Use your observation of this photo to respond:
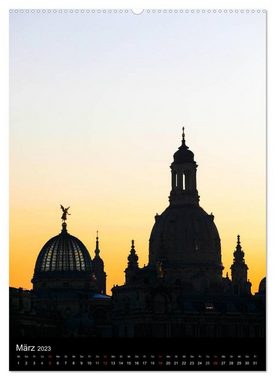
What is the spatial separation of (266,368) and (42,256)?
91.7 meters

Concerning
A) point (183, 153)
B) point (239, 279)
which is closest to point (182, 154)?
point (183, 153)

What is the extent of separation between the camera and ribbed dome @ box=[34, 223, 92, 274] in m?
121

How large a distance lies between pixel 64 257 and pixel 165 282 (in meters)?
9.96

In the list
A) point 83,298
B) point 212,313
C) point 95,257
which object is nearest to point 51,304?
point 83,298

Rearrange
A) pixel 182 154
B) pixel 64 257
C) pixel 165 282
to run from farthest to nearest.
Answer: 1. pixel 64 257
2. pixel 165 282
3. pixel 182 154

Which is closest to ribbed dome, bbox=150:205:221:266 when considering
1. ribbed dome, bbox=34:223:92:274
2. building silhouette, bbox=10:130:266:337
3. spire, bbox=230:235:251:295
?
building silhouette, bbox=10:130:266:337

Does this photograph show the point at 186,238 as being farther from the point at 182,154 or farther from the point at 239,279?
the point at 182,154

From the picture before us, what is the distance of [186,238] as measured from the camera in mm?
128250

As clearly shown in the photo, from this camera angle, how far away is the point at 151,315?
109500 millimetres

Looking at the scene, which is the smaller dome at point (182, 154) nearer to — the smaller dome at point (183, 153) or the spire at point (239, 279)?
the smaller dome at point (183, 153)

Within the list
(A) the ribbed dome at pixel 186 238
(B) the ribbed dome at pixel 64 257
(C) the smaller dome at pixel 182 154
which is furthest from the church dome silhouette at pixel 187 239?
(C) the smaller dome at pixel 182 154

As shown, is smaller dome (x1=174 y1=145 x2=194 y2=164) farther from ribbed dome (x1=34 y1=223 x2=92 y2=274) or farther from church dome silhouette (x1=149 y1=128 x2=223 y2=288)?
church dome silhouette (x1=149 y1=128 x2=223 y2=288)
